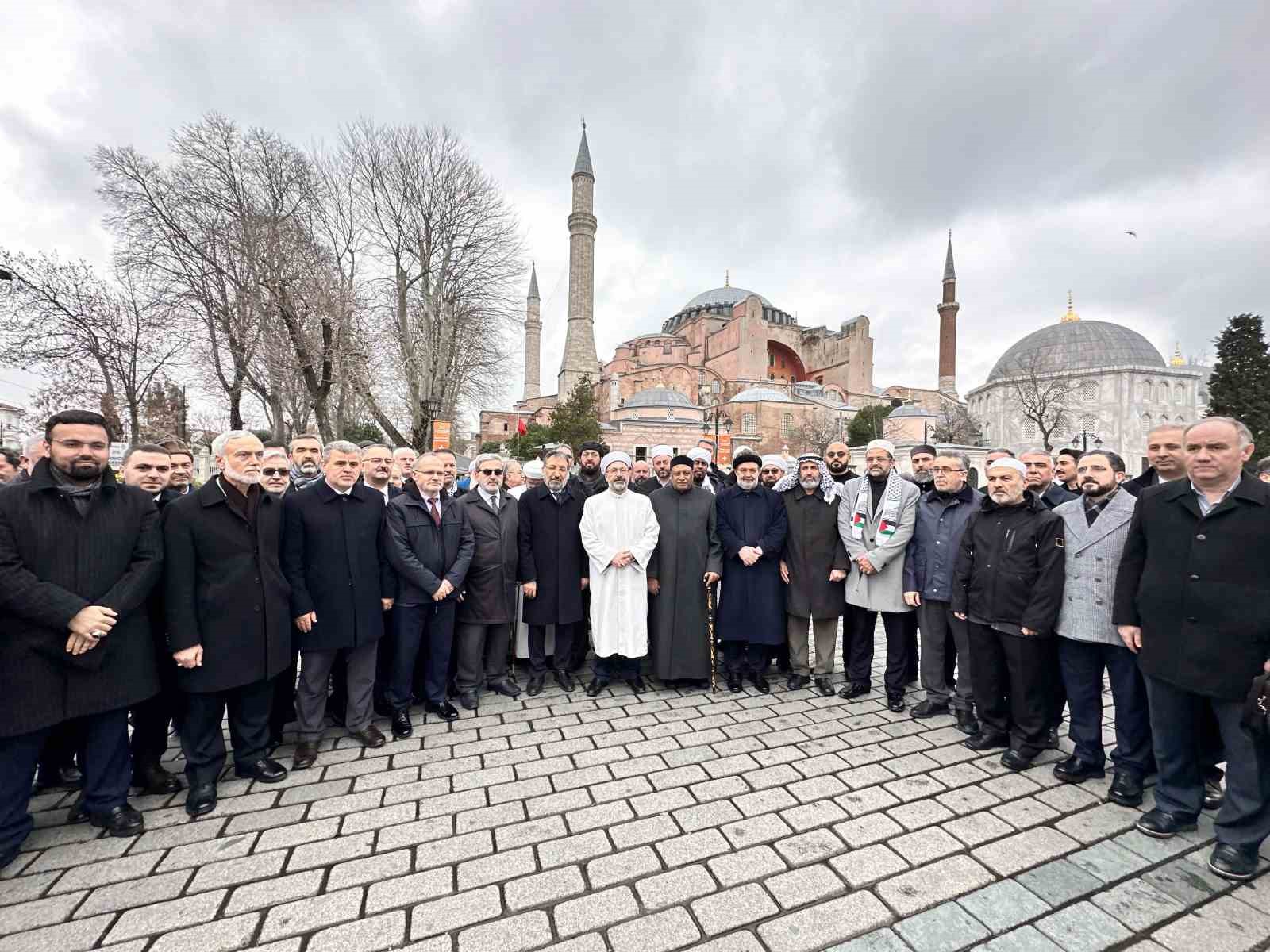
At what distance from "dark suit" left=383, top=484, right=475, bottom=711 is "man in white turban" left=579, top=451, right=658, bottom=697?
1.12 metres

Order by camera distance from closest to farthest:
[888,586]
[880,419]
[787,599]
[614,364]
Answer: [888,586]
[787,599]
[880,419]
[614,364]

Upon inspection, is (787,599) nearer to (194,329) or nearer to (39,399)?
(194,329)

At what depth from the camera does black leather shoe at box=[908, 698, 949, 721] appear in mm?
4312

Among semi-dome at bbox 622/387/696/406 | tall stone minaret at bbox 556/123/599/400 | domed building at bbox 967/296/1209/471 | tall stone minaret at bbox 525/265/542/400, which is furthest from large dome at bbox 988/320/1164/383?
tall stone minaret at bbox 525/265/542/400

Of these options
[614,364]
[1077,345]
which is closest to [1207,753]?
[614,364]

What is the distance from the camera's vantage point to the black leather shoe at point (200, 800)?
301 cm

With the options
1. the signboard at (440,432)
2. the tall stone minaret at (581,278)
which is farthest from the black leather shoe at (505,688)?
the tall stone minaret at (581,278)

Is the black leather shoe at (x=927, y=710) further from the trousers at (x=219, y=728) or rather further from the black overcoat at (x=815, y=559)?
the trousers at (x=219, y=728)

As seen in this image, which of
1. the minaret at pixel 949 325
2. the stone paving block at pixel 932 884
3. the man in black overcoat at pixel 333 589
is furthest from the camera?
the minaret at pixel 949 325

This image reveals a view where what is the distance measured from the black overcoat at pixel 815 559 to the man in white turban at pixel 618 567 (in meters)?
1.30

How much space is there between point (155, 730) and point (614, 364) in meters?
58.8

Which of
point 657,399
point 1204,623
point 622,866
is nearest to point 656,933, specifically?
point 622,866

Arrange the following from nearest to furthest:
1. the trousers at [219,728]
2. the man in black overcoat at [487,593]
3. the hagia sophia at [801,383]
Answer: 1. the trousers at [219,728]
2. the man in black overcoat at [487,593]
3. the hagia sophia at [801,383]

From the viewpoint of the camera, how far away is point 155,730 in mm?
3330
